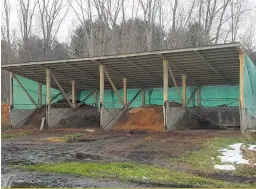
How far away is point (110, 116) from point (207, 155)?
1060 centimetres

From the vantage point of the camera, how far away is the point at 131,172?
320 inches

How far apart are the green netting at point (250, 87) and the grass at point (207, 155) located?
3648 mm

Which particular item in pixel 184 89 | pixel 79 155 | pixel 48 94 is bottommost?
pixel 79 155

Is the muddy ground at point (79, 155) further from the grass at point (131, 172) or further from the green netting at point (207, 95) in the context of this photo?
the green netting at point (207, 95)

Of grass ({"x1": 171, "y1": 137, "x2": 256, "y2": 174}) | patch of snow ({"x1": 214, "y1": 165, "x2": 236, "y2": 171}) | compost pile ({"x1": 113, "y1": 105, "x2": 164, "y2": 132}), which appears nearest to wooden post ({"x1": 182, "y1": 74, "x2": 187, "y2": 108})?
compost pile ({"x1": 113, "y1": 105, "x2": 164, "y2": 132})

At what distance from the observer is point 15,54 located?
41844 mm

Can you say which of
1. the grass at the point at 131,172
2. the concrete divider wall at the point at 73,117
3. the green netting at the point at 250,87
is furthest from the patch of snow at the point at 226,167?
the concrete divider wall at the point at 73,117

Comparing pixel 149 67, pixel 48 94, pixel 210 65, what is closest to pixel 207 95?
pixel 210 65

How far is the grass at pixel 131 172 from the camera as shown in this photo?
7.19m

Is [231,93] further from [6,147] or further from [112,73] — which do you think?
[6,147]

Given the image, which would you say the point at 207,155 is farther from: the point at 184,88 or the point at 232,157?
the point at 184,88

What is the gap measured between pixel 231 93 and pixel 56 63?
10867mm

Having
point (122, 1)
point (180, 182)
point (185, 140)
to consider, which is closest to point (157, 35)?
point (122, 1)

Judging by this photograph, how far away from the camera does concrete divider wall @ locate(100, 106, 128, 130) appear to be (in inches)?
763
